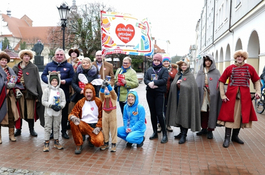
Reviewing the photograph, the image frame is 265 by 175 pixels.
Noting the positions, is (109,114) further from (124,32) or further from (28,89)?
(28,89)

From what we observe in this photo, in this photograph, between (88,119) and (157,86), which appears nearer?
(88,119)

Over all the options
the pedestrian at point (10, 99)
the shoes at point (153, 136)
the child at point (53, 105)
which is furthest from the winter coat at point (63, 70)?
the shoes at point (153, 136)

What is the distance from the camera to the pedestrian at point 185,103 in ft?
18.3

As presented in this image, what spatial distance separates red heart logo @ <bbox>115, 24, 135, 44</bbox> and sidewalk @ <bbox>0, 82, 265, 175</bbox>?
2.37 metres

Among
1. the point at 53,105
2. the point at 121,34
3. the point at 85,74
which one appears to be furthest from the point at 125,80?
the point at 53,105

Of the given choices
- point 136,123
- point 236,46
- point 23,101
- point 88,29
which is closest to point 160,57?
point 136,123

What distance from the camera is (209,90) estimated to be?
5836 millimetres

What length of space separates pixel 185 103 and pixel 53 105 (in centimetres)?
287

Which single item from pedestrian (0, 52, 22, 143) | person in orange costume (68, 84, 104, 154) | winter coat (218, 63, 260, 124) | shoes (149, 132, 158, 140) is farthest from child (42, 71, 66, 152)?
winter coat (218, 63, 260, 124)

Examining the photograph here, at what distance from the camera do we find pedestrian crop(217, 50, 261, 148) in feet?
17.4

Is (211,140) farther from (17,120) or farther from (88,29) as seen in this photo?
(88,29)

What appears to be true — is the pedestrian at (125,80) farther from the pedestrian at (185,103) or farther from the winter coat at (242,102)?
the winter coat at (242,102)

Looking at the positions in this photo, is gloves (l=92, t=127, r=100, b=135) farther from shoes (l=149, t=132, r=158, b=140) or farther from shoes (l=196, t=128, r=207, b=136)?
shoes (l=196, t=128, r=207, b=136)

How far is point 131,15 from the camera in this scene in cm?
577
